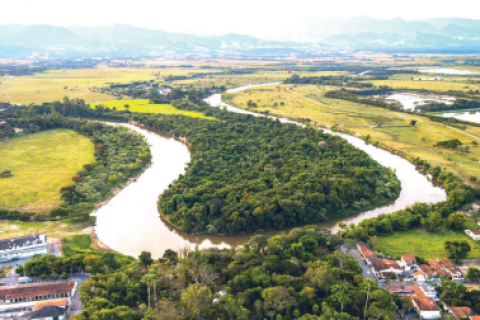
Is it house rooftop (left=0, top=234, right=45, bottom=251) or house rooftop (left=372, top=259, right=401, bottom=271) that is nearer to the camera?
house rooftop (left=372, top=259, right=401, bottom=271)

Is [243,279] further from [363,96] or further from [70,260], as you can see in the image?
[363,96]

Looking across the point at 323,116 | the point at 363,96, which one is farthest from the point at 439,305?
the point at 363,96

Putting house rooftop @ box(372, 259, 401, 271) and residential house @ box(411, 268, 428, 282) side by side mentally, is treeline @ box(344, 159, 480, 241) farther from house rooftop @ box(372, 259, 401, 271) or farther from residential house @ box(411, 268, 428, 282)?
residential house @ box(411, 268, 428, 282)

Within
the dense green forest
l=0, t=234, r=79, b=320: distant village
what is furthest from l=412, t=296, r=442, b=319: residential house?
the dense green forest

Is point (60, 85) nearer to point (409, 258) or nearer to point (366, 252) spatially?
point (366, 252)

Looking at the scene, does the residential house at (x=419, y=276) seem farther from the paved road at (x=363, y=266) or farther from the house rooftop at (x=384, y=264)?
the paved road at (x=363, y=266)

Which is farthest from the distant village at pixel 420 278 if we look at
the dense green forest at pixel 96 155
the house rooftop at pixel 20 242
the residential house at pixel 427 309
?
the dense green forest at pixel 96 155
